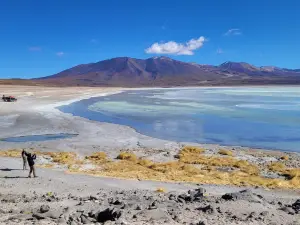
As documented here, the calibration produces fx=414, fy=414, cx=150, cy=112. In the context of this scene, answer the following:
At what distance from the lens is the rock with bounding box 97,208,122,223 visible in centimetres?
1125

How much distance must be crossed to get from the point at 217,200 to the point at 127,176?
6552 millimetres

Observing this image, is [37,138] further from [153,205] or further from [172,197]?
[153,205]

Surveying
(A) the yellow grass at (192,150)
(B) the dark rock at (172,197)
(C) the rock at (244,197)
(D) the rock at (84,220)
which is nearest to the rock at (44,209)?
(D) the rock at (84,220)

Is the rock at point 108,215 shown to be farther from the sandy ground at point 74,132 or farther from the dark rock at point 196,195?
the sandy ground at point 74,132

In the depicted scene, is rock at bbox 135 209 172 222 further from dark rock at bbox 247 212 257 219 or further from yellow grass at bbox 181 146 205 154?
yellow grass at bbox 181 146 205 154

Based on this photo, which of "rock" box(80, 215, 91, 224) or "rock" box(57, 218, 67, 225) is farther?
"rock" box(80, 215, 91, 224)

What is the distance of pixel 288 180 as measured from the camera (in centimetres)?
1880

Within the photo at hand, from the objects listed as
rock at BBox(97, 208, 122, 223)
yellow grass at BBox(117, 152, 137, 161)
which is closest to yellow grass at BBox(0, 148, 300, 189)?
yellow grass at BBox(117, 152, 137, 161)

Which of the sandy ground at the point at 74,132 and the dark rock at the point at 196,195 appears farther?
the sandy ground at the point at 74,132

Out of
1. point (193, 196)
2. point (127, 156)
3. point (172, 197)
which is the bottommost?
point (127, 156)

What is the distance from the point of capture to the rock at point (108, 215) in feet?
36.9

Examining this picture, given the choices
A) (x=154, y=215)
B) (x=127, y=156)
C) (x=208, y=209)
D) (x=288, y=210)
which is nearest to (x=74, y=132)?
(x=127, y=156)

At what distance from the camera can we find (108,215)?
1138 cm

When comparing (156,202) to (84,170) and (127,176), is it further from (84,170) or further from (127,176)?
(84,170)
